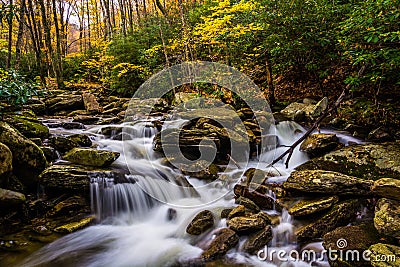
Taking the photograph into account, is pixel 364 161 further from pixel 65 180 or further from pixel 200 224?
pixel 65 180

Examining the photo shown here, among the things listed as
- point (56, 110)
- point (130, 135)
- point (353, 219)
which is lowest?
point (353, 219)

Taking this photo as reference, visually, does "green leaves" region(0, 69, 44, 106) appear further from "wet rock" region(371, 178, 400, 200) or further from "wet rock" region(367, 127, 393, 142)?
"wet rock" region(367, 127, 393, 142)

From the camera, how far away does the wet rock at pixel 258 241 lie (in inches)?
160

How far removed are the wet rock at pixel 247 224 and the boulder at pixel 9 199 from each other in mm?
3737

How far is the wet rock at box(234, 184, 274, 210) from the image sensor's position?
200 inches

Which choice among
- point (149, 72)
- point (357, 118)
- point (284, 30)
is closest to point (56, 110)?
point (149, 72)

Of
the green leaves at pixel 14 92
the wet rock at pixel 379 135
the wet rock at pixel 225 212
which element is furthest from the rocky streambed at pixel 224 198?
the green leaves at pixel 14 92

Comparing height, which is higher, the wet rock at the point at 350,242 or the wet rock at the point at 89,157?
the wet rock at the point at 89,157

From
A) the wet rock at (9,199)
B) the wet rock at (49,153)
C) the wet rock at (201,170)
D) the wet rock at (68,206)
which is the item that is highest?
the wet rock at (49,153)

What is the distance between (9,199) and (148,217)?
2.55 meters

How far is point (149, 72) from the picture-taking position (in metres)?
13.8

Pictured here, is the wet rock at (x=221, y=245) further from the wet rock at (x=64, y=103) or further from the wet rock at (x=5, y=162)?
the wet rock at (x=64, y=103)

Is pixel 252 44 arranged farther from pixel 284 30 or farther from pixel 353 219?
pixel 353 219

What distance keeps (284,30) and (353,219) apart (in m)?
5.89
